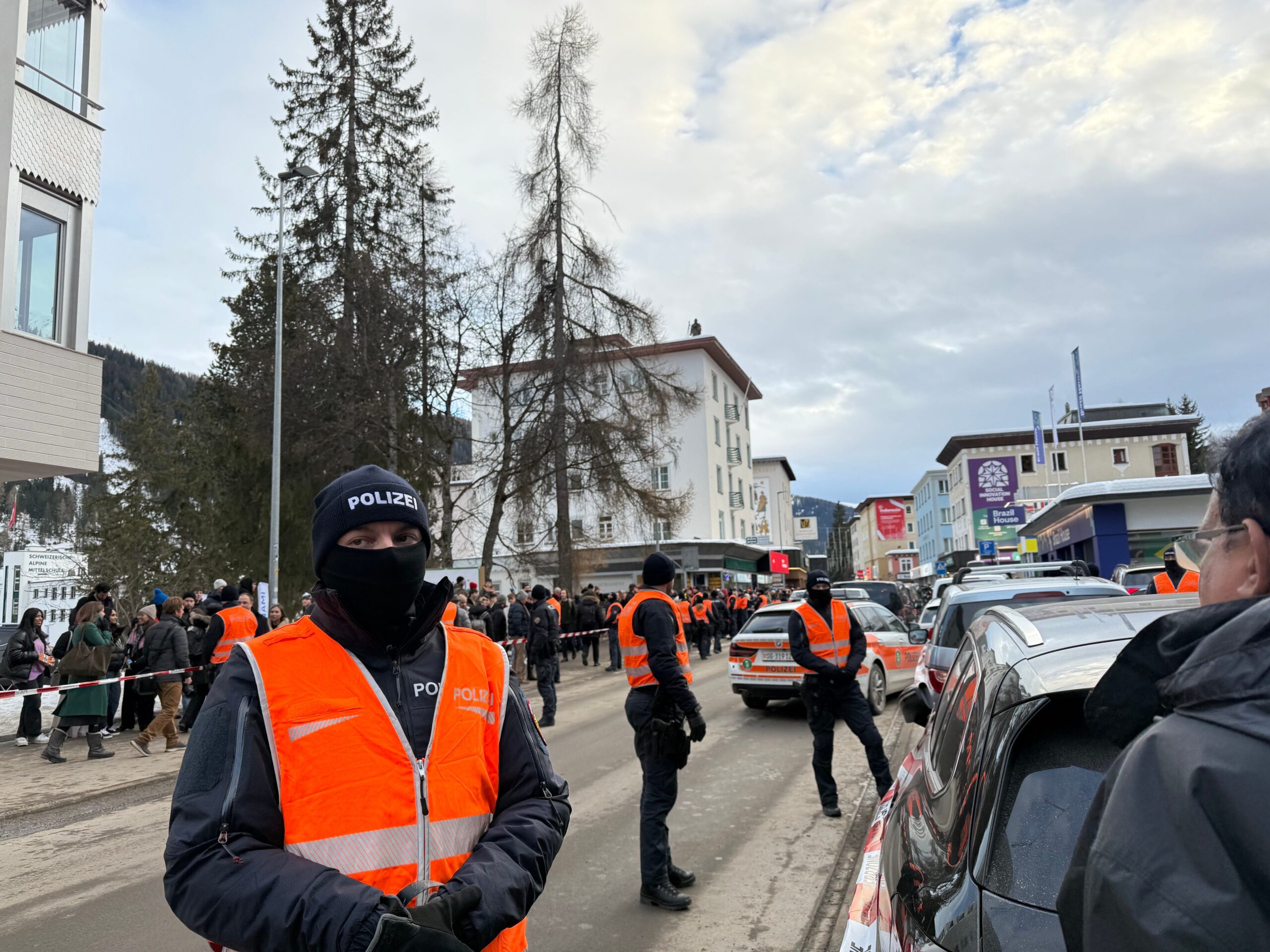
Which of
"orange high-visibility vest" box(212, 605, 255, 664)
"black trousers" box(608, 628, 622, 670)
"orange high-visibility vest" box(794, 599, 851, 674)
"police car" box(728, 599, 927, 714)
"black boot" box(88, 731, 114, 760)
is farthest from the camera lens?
"black trousers" box(608, 628, 622, 670)

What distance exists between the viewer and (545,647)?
1370 centimetres

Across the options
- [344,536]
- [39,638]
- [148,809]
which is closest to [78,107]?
[39,638]

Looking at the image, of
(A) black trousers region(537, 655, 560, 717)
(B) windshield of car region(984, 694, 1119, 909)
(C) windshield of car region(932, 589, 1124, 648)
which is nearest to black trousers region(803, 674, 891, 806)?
(C) windshield of car region(932, 589, 1124, 648)

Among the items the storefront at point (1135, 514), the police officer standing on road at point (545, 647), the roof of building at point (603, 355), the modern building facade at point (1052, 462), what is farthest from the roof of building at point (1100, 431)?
the police officer standing on road at point (545, 647)

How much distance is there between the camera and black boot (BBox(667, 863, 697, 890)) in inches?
213

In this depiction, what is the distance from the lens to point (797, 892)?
530 centimetres

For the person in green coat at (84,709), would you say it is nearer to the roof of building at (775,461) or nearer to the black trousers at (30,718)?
the black trousers at (30,718)

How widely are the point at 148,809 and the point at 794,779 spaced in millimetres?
6246

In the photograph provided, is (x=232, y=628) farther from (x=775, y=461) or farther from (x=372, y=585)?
(x=775, y=461)

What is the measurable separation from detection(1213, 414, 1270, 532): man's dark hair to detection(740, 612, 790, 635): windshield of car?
11412mm

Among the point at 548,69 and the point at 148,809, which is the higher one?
the point at 548,69

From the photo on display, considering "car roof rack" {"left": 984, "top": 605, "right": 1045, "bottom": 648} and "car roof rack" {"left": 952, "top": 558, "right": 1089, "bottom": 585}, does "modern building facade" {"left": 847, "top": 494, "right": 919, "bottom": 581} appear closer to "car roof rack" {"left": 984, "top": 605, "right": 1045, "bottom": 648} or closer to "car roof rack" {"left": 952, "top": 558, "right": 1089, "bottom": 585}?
"car roof rack" {"left": 952, "top": 558, "right": 1089, "bottom": 585}

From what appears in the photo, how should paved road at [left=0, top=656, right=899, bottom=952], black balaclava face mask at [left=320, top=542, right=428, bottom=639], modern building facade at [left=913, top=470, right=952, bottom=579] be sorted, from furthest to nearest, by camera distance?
modern building facade at [left=913, top=470, right=952, bottom=579] → paved road at [left=0, top=656, right=899, bottom=952] → black balaclava face mask at [left=320, top=542, right=428, bottom=639]

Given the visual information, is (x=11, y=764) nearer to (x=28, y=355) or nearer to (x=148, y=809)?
(x=148, y=809)
